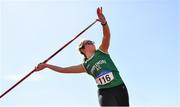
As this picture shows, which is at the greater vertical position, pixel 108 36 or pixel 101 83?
pixel 108 36

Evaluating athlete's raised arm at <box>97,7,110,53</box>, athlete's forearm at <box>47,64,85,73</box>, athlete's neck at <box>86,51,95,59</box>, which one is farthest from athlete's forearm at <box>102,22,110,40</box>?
athlete's forearm at <box>47,64,85,73</box>

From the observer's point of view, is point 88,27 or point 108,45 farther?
point 88,27

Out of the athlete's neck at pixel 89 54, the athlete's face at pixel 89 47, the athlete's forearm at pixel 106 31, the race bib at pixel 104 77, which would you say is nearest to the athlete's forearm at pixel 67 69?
the athlete's neck at pixel 89 54

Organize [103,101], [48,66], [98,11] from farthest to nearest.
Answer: [48,66] < [98,11] < [103,101]

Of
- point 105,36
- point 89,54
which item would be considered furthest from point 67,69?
point 105,36

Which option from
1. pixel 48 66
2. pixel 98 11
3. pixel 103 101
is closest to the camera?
pixel 103 101

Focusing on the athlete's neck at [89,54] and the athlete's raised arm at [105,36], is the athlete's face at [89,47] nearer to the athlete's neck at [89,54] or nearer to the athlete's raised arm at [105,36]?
the athlete's neck at [89,54]

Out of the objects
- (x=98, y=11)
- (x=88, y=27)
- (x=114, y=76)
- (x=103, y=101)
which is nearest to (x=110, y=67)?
(x=114, y=76)

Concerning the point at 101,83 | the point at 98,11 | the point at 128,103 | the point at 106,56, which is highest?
the point at 98,11

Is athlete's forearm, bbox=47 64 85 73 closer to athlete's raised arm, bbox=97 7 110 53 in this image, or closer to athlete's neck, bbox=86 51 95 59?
athlete's neck, bbox=86 51 95 59

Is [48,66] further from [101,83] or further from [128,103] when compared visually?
[128,103]

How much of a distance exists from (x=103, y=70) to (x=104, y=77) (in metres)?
0.15

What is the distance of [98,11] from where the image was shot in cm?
777

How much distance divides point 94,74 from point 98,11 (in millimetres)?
1255
